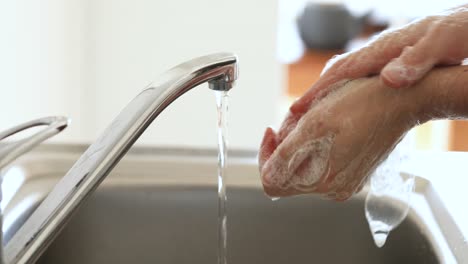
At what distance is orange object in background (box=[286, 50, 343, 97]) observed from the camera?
1.89 m

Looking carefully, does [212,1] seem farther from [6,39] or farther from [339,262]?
[339,262]

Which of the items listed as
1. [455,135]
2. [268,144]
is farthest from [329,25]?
[268,144]

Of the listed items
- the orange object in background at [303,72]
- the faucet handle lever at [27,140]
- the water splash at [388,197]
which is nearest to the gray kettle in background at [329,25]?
the orange object in background at [303,72]

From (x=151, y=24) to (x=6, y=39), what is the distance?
21.5 inches

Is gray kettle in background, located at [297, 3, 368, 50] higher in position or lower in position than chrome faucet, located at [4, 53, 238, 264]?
lower

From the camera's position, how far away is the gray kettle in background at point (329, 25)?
2.03 metres

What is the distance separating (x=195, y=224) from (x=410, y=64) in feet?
0.98

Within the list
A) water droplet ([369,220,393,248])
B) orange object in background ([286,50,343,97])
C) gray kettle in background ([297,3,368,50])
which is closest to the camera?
water droplet ([369,220,393,248])

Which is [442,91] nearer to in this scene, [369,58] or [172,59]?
[369,58]

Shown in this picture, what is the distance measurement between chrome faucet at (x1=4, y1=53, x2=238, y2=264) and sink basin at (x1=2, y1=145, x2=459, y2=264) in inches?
10.7

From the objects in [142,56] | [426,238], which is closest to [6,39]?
[142,56]

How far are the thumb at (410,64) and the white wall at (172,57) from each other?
0.99 m

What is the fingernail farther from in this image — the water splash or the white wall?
the white wall

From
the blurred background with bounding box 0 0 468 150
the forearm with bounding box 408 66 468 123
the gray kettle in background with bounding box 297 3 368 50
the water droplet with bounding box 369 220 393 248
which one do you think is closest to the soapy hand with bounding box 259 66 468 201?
the forearm with bounding box 408 66 468 123
